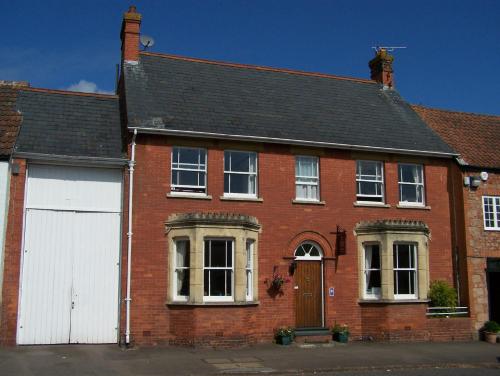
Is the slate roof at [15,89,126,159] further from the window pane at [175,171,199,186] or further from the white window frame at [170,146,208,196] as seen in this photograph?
the window pane at [175,171,199,186]

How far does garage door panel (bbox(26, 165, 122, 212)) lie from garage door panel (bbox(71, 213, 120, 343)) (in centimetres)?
39

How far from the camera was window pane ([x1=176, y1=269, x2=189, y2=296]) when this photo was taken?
17.8 meters

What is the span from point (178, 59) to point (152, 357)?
1152cm

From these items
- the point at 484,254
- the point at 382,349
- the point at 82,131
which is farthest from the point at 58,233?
the point at 484,254

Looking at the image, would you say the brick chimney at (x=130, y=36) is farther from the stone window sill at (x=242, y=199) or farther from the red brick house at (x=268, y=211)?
the stone window sill at (x=242, y=199)

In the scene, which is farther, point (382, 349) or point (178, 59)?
point (178, 59)

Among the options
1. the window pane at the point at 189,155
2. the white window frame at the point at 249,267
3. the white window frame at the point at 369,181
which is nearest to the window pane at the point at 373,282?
the white window frame at the point at 369,181

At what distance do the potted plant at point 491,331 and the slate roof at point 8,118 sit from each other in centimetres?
1623

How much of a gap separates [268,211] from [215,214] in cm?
203

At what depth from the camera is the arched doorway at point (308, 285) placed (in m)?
19.3

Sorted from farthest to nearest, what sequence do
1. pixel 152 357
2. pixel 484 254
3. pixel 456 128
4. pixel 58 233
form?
pixel 456 128 < pixel 484 254 < pixel 58 233 < pixel 152 357

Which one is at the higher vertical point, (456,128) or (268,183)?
(456,128)

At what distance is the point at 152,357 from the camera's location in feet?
51.0

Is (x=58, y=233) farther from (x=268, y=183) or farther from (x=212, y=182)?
(x=268, y=183)
